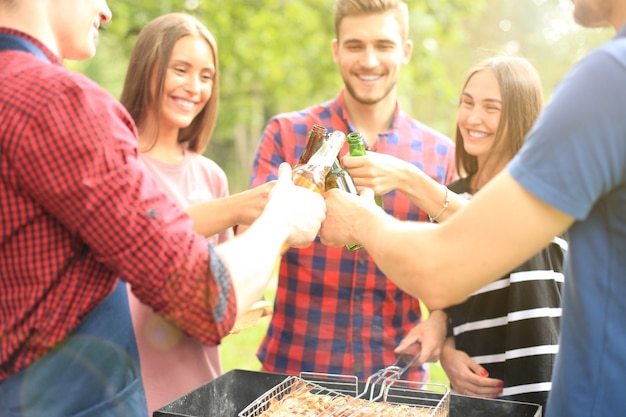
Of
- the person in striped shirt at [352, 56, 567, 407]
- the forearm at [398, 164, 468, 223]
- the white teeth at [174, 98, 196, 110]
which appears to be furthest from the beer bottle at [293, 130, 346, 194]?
the white teeth at [174, 98, 196, 110]

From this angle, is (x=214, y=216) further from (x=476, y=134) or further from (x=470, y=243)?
(x=470, y=243)

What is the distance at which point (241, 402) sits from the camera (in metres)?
2.29

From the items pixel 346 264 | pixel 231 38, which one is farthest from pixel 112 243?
pixel 231 38

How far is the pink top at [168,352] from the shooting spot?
8.45ft

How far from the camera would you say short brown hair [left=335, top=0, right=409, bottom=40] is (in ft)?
11.3

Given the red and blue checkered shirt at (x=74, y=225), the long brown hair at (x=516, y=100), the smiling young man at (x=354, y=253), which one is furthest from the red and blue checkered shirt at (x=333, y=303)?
the red and blue checkered shirt at (x=74, y=225)

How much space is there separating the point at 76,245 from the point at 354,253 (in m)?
1.92

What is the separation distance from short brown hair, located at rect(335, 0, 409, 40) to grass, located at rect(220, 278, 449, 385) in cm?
334

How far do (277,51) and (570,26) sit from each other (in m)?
15.9

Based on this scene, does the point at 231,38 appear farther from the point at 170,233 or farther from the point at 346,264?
the point at 170,233

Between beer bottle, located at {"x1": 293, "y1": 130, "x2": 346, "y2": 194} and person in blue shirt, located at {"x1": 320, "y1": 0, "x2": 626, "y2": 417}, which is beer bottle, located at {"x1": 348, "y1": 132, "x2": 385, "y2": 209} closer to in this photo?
beer bottle, located at {"x1": 293, "y1": 130, "x2": 346, "y2": 194}

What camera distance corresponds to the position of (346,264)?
325cm

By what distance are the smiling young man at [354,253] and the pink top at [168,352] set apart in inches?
18.0

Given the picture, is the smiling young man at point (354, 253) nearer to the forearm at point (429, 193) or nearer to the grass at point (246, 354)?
the forearm at point (429, 193)
